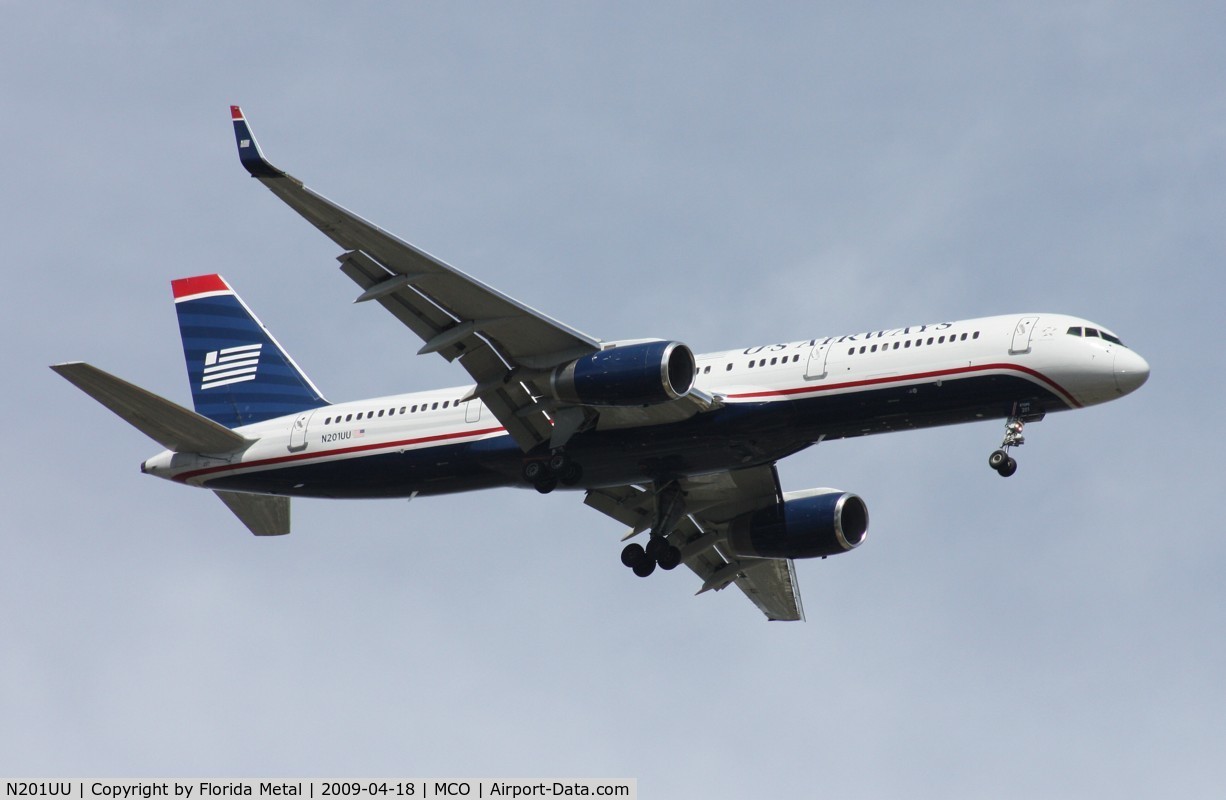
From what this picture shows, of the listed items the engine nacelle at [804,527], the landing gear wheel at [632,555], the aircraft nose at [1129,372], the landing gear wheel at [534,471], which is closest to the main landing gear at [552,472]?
the landing gear wheel at [534,471]

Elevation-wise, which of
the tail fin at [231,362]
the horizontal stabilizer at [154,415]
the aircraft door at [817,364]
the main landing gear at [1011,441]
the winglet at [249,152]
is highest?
the tail fin at [231,362]

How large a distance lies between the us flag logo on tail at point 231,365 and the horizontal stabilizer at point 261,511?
3.49 meters

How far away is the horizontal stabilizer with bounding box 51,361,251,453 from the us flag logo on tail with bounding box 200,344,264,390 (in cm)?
325

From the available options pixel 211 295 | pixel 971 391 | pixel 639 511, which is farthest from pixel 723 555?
pixel 211 295

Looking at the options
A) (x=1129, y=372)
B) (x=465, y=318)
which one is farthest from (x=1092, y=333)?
(x=465, y=318)

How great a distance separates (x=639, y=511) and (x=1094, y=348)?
1358cm

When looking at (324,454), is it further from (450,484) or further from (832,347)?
(832,347)

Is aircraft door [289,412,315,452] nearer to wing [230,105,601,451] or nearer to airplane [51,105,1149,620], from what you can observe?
airplane [51,105,1149,620]

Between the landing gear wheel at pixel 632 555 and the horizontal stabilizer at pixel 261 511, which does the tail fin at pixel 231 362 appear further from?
the landing gear wheel at pixel 632 555

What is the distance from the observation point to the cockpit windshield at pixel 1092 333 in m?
38.0

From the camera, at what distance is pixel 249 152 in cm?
3409

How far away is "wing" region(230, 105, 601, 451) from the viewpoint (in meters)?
36.7

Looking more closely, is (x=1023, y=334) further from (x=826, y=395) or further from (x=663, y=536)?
(x=663, y=536)

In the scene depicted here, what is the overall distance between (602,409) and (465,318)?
382cm
